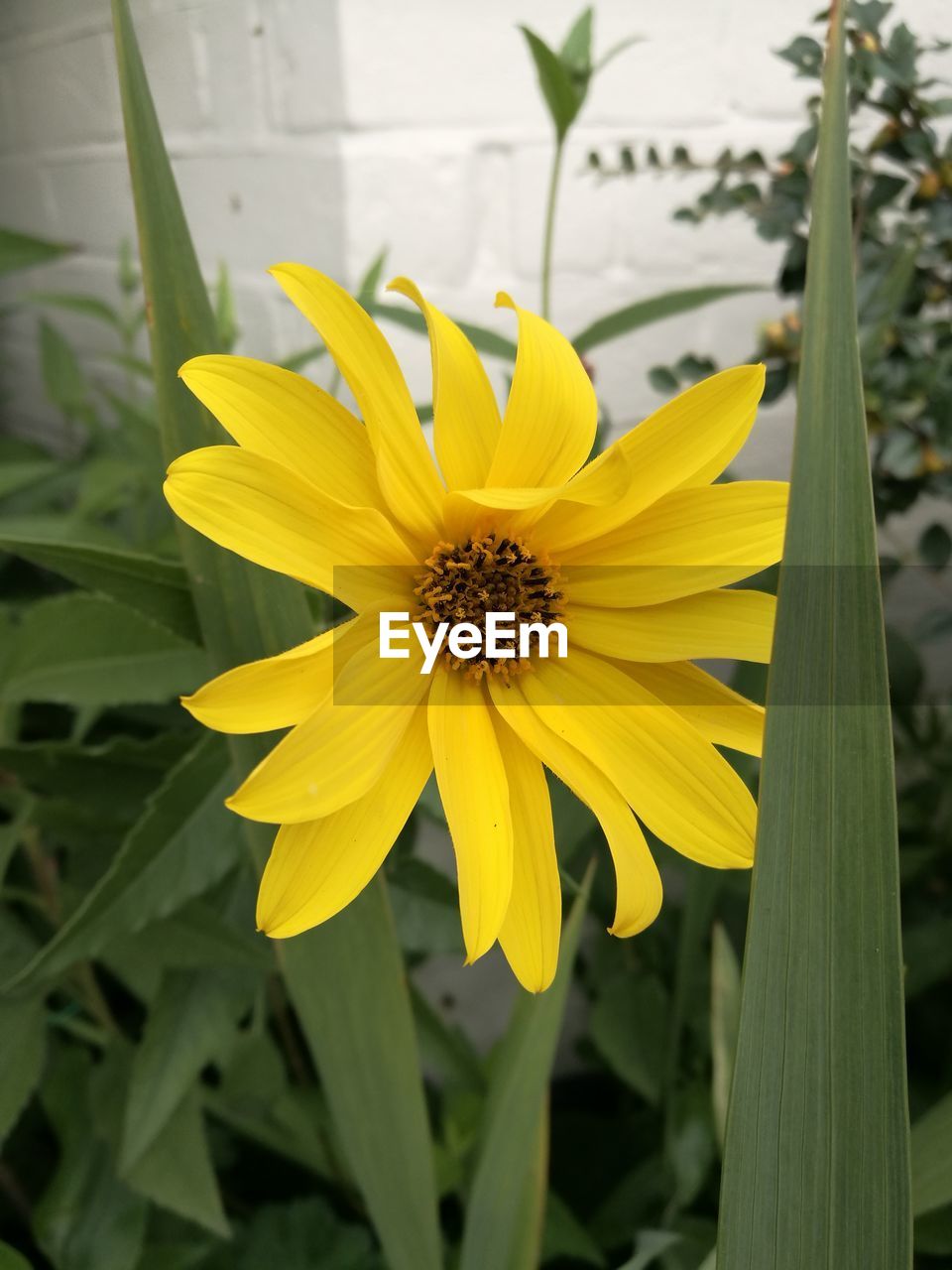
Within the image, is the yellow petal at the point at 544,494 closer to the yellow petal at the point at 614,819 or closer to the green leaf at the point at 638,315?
the yellow petal at the point at 614,819

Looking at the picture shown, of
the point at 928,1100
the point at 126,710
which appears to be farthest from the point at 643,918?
the point at 928,1100

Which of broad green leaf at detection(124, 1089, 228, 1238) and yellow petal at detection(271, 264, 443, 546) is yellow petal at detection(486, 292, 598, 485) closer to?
yellow petal at detection(271, 264, 443, 546)

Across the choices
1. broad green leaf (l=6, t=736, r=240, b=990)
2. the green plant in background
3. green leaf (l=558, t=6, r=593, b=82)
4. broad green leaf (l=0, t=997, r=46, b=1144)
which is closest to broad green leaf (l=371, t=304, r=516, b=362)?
the green plant in background

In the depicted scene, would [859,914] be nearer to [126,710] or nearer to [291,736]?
[291,736]

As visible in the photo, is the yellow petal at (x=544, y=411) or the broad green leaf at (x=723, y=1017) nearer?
the yellow petal at (x=544, y=411)

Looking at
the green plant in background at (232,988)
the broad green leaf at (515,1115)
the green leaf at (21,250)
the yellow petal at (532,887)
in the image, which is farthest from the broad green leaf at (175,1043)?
the green leaf at (21,250)

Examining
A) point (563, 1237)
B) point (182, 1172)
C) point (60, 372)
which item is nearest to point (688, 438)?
point (182, 1172)
